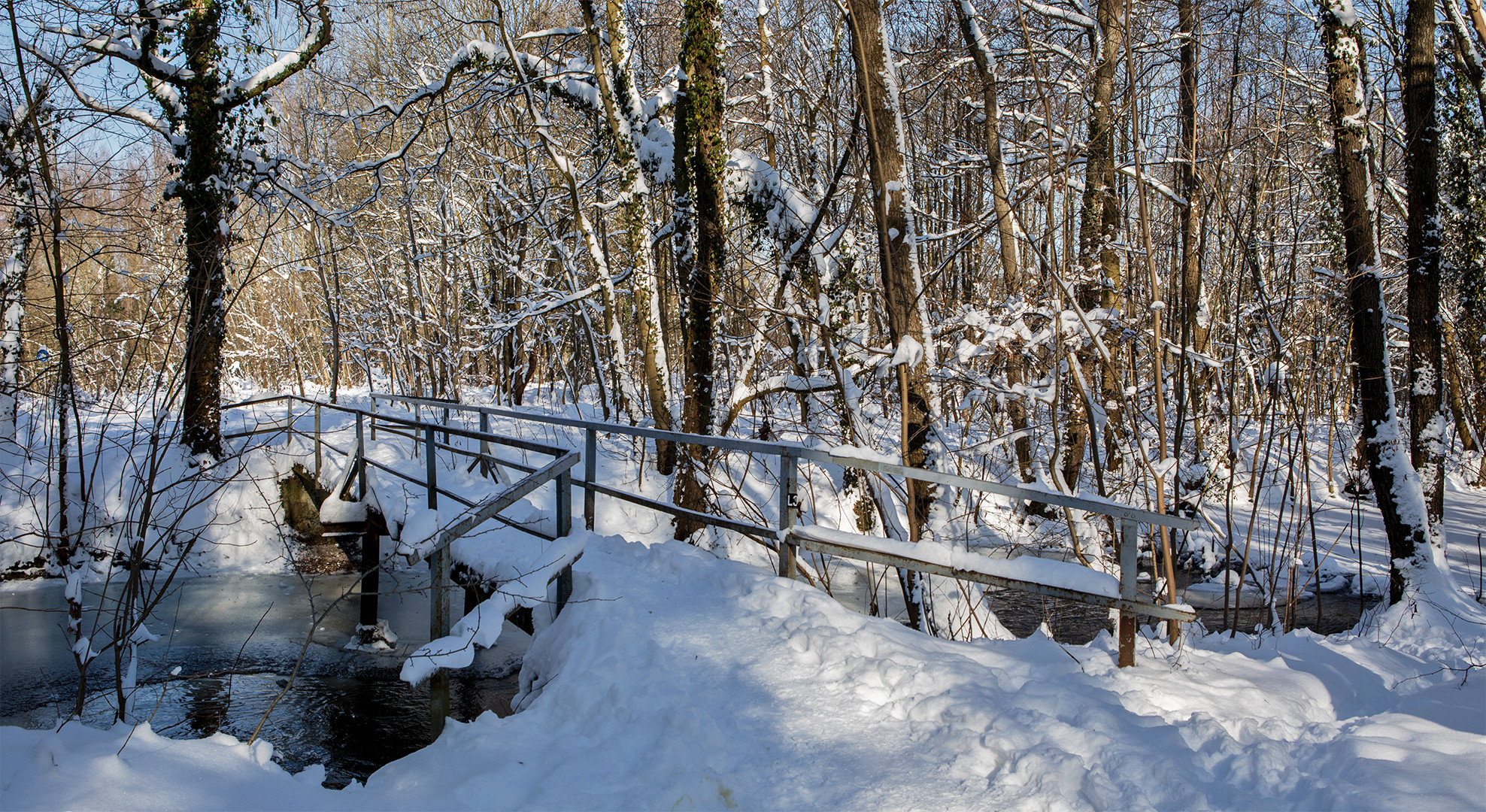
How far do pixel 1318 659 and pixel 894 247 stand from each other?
4196 mm

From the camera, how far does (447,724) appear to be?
3705 millimetres

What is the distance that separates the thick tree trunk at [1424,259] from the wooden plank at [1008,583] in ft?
18.5

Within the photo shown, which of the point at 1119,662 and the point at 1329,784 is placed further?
the point at 1119,662

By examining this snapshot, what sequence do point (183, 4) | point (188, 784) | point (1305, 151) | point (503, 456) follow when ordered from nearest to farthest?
point (188, 784) < point (183, 4) < point (503, 456) < point (1305, 151)

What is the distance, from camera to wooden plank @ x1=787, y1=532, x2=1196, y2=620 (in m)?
4.05

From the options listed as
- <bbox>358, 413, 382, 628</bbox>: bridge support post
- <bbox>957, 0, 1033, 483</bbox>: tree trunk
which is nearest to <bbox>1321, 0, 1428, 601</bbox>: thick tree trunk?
<bbox>957, 0, 1033, 483</bbox>: tree trunk

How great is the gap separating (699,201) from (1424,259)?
7.08 m

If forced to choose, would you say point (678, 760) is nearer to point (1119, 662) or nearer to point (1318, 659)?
point (1119, 662)

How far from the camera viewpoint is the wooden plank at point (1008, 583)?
13.3 feet

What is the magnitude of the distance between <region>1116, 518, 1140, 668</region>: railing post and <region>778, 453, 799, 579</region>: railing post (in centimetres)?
183

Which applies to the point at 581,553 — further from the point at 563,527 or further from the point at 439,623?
the point at 439,623

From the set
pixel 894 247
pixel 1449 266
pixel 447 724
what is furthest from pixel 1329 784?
pixel 1449 266

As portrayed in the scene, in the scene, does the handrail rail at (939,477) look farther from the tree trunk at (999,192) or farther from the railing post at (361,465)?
the railing post at (361,465)

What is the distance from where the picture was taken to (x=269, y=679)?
7.40 m
